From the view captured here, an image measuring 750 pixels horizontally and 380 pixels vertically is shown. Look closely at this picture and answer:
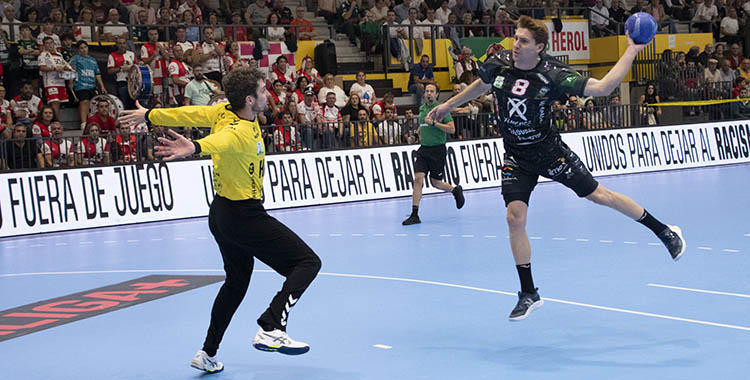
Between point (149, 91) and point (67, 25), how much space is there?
2.24 meters

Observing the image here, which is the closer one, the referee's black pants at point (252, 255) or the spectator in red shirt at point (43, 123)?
the referee's black pants at point (252, 255)

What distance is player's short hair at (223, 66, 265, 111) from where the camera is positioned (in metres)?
5.60

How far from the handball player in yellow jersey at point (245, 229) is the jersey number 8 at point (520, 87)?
2134 mm

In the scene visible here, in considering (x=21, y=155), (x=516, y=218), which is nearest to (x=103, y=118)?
(x=21, y=155)

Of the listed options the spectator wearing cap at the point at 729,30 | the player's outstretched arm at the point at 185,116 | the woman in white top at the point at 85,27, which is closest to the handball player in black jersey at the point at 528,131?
the player's outstretched arm at the point at 185,116

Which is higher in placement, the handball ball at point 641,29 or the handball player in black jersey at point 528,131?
the handball ball at point 641,29

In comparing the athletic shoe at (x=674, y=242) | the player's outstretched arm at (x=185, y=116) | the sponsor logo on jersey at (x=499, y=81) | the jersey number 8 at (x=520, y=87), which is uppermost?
the sponsor logo on jersey at (x=499, y=81)

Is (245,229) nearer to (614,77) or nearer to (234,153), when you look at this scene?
(234,153)

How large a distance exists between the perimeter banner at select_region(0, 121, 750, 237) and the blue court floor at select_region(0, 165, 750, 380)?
1.05 metres

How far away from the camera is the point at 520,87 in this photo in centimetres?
683

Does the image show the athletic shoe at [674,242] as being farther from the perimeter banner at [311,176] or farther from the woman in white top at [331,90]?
the woman in white top at [331,90]

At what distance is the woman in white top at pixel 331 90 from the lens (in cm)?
1977

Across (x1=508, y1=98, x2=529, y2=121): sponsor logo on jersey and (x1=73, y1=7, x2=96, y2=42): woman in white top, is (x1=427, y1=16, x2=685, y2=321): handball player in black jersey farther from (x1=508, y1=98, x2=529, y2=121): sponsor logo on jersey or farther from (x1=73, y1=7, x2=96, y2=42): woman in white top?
(x1=73, y1=7, x2=96, y2=42): woman in white top

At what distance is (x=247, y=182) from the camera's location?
5590mm
